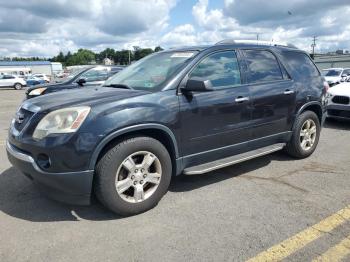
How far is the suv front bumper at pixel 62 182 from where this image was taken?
10.7 ft

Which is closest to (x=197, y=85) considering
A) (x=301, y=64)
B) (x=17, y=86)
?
(x=301, y=64)

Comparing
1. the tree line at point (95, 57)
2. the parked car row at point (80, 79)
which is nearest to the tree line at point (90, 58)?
the tree line at point (95, 57)

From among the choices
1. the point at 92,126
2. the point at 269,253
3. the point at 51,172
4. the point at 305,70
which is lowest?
the point at 269,253

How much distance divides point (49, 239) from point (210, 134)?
2.09m

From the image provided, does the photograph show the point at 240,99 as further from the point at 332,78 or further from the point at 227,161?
the point at 332,78

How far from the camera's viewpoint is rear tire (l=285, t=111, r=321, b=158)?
543 centimetres

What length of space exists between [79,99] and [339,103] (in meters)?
7.18

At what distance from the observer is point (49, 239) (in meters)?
3.16

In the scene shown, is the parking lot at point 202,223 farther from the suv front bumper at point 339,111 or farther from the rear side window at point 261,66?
the suv front bumper at point 339,111

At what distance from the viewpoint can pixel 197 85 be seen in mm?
3758

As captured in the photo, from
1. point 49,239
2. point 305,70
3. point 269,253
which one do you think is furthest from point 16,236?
point 305,70

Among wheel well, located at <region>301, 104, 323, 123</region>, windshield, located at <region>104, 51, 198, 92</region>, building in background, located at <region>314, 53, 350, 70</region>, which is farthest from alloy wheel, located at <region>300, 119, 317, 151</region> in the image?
building in background, located at <region>314, 53, 350, 70</region>

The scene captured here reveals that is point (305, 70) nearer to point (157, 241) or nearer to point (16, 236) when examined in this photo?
point (157, 241)

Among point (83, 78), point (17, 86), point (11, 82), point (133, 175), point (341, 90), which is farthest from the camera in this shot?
point (17, 86)
